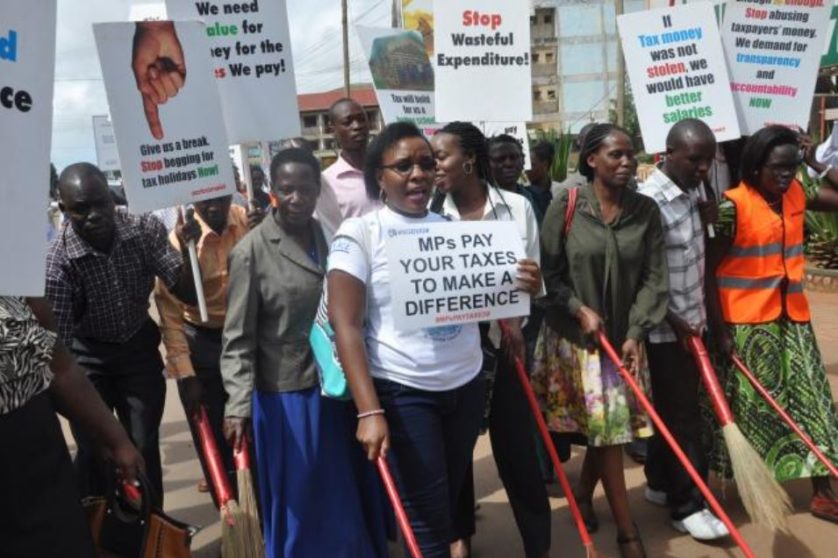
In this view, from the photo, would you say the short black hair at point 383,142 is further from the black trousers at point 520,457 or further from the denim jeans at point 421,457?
the black trousers at point 520,457

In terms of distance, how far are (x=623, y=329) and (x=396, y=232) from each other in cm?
127

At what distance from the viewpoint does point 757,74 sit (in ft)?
13.7

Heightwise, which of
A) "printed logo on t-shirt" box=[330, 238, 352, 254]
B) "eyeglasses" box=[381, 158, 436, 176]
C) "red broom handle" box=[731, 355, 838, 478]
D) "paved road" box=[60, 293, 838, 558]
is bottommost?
"paved road" box=[60, 293, 838, 558]

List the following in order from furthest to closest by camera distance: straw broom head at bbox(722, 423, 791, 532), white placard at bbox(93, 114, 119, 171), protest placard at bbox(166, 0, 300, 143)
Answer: white placard at bbox(93, 114, 119, 171)
protest placard at bbox(166, 0, 300, 143)
straw broom head at bbox(722, 423, 791, 532)

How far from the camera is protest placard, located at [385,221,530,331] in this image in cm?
244

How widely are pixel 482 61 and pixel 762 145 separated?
1.90 meters

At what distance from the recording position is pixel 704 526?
11.5ft

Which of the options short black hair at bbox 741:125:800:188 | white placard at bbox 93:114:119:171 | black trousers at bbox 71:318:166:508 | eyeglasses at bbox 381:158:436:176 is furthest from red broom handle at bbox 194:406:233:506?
white placard at bbox 93:114:119:171

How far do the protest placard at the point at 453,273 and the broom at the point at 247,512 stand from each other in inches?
34.9

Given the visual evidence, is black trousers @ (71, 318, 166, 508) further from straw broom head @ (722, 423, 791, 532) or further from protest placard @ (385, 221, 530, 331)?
straw broom head @ (722, 423, 791, 532)

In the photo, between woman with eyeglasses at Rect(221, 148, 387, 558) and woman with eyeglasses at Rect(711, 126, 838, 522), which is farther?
woman with eyeglasses at Rect(711, 126, 838, 522)

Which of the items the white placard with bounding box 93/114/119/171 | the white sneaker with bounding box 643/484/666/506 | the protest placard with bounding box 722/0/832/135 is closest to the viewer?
the white sneaker with bounding box 643/484/666/506

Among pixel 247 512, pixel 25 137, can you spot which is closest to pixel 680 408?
pixel 247 512

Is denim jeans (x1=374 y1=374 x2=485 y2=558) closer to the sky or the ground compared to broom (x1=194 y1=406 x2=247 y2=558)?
closer to the sky
